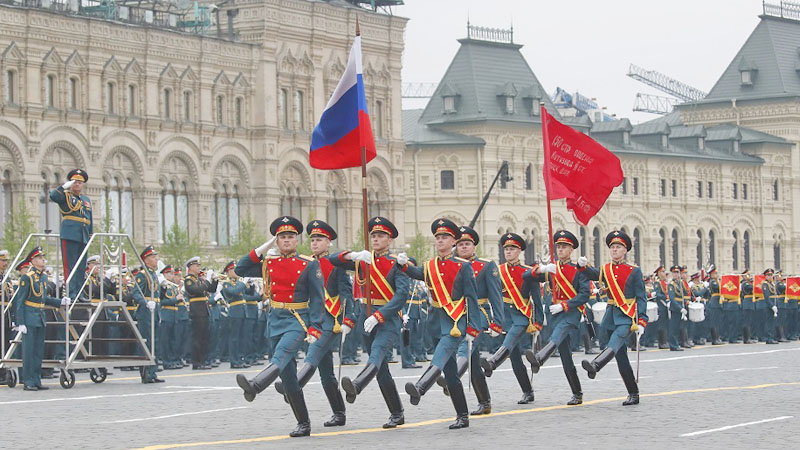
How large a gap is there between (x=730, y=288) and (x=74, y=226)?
65.2 ft

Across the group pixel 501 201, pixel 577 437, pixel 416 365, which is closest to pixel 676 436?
pixel 577 437

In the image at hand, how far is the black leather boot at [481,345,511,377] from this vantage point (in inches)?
660

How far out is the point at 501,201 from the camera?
248ft

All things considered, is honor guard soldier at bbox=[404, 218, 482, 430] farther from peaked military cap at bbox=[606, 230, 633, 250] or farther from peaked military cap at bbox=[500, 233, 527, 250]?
peaked military cap at bbox=[606, 230, 633, 250]

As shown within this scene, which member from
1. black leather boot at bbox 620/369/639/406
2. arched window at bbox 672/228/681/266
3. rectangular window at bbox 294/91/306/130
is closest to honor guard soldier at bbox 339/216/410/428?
black leather boot at bbox 620/369/639/406

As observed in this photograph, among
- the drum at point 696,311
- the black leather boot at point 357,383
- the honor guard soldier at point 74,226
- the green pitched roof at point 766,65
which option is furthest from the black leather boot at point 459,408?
the green pitched roof at point 766,65

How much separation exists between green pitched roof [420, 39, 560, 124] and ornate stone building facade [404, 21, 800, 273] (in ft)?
0.21

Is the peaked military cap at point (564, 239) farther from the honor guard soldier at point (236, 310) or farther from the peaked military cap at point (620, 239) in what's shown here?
the honor guard soldier at point (236, 310)

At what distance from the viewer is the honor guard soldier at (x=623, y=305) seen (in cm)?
1786

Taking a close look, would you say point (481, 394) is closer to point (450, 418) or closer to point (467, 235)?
point (450, 418)

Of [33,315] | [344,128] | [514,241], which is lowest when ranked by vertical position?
[33,315]

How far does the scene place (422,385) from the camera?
49.6 ft

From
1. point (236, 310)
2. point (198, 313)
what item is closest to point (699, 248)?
point (236, 310)

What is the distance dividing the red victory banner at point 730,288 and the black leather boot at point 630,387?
20.8m
